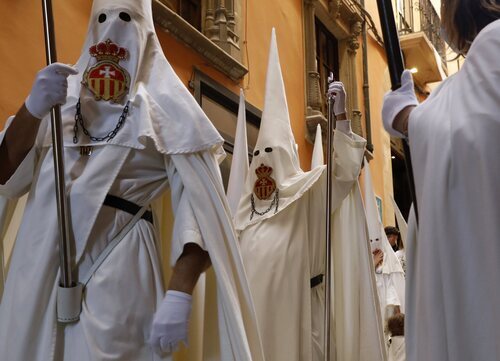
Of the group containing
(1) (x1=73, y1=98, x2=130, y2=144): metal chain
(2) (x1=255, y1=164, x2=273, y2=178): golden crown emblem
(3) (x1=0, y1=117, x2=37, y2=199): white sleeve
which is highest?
(2) (x1=255, y1=164, x2=273, y2=178): golden crown emblem

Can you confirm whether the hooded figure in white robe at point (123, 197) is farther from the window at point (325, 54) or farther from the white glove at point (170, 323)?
the window at point (325, 54)

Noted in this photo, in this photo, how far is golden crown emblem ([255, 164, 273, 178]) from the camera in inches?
189

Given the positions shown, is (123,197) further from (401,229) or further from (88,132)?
(401,229)

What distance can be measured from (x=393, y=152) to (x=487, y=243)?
42.9 ft

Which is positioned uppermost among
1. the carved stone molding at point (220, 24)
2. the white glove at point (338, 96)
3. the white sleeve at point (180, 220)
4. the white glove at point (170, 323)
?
the carved stone molding at point (220, 24)

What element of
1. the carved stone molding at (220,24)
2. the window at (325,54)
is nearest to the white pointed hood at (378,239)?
the carved stone molding at (220,24)

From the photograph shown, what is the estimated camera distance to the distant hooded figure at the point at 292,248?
425 cm

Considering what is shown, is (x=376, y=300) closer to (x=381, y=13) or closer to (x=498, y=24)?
(x=381, y=13)

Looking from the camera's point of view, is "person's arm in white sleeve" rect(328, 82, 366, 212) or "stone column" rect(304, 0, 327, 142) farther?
"stone column" rect(304, 0, 327, 142)

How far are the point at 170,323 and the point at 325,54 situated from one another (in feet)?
30.2

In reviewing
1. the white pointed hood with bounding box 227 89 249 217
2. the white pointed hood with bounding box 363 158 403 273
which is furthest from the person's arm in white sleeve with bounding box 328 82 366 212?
the white pointed hood with bounding box 363 158 403 273

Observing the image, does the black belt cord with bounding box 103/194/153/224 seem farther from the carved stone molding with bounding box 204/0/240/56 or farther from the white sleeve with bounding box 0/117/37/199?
the carved stone molding with bounding box 204/0/240/56

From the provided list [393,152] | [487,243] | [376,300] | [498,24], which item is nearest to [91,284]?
[487,243]

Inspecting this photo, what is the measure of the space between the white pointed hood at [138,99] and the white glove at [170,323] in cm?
54
